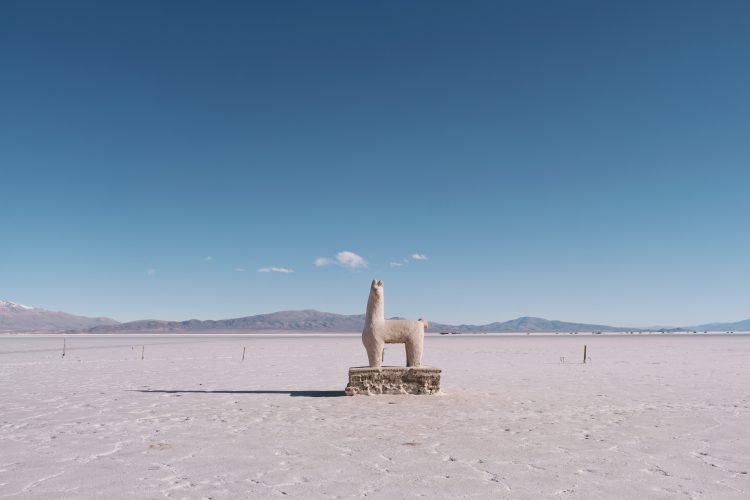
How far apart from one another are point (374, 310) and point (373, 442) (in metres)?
6.04

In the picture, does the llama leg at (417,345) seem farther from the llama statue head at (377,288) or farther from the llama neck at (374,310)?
the llama statue head at (377,288)

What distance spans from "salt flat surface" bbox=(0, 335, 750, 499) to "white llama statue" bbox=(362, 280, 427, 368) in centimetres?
117

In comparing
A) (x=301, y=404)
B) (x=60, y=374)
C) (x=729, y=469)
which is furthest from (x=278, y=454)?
(x=60, y=374)

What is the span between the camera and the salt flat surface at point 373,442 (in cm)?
681

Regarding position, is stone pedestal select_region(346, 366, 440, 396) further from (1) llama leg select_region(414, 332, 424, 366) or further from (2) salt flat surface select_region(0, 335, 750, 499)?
(2) salt flat surface select_region(0, 335, 750, 499)

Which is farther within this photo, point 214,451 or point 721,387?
point 721,387

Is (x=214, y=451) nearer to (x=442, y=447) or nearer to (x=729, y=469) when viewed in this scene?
(x=442, y=447)

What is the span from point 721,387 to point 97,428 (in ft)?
57.1

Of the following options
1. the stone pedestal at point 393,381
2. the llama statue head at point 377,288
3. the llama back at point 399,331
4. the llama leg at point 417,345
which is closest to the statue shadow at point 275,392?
the stone pedestal at point 393,381

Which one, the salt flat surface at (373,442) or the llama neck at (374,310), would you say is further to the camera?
the llama neck at (374,310)

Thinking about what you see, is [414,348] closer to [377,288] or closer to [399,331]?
[399,331]

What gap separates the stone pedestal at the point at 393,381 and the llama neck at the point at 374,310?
4.31 feet

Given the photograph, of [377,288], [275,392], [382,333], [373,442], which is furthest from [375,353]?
[373,442]

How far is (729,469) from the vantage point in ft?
25.0
